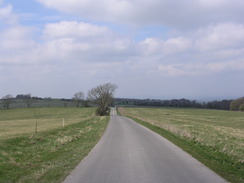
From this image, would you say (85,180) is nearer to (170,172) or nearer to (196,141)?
(170,172)

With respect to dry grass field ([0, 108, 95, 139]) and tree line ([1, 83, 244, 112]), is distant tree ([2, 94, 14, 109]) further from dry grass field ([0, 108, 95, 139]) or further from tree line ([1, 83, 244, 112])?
dry grass field ([0, 108, 95, 139])

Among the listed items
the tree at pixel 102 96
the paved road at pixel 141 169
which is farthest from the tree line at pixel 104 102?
the paved road at pixel 141 169

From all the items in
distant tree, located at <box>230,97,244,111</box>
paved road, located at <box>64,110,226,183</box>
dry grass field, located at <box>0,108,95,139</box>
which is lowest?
dry grass field, located at <box>0,108,95,139</box>

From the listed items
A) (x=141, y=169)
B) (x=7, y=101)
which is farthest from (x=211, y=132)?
(x=7, y=101)

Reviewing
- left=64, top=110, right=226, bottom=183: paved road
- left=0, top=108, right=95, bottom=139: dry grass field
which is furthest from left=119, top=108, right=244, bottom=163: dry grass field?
left=0, top=108, right=95, bottom=139: dry grass field

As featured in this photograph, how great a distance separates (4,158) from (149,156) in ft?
18.1

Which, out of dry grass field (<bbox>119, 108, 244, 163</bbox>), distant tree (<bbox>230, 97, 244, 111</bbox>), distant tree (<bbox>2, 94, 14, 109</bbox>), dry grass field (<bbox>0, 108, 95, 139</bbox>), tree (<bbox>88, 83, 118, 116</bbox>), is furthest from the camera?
distant tree (<bbox>230, 97, 244, 111</bbox>)

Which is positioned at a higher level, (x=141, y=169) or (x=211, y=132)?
(x=141, y=169)

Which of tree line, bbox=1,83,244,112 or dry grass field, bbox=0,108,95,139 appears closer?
dry grass field, bbox=0,108,95,139

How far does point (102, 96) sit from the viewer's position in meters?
82.2

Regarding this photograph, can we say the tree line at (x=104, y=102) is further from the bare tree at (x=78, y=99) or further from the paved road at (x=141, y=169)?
the paved road at (x=141, y=169)

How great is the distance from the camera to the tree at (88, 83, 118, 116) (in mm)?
79775

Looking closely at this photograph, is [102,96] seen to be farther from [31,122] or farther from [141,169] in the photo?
[141,169]

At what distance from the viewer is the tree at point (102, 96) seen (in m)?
79.8
